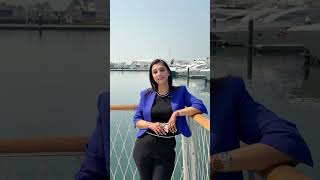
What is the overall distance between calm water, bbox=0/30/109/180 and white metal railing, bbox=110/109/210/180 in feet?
0.75

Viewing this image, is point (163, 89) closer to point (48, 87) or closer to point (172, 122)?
point (172, 122)

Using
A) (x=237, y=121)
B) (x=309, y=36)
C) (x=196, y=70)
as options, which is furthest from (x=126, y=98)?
(x=309, y=36)

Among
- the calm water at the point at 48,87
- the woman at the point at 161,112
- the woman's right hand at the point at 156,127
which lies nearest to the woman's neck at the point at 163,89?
the woman at the point at 161,112

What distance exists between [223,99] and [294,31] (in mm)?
363

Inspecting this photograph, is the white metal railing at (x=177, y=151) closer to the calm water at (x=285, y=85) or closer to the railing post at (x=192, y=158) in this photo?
the railing post at (x=192, y=158)

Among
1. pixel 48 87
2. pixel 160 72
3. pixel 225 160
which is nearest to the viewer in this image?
pixel 225 160

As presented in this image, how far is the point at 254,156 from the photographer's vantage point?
110cm

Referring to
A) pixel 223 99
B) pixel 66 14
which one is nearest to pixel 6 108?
pixel 66 14

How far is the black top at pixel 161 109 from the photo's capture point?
148 cm

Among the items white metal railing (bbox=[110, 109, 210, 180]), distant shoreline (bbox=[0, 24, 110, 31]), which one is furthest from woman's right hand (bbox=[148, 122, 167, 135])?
distant shoreline (bbox=[0, 24, 110, 31])

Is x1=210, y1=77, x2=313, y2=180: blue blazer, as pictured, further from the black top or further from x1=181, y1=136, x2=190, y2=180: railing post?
x1=181, y1=136, x2=190, y2=180: railing post

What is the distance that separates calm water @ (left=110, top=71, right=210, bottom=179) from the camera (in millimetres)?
1452

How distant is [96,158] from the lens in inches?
54.8

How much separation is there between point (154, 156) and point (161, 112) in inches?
7.6
